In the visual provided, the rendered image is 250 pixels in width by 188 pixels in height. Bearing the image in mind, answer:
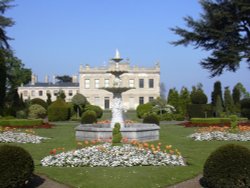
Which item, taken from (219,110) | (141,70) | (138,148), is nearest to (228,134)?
(138,148)

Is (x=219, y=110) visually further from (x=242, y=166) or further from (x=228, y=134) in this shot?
(x=242, y=166)

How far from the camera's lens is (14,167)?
8.08 meters

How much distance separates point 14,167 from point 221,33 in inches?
873

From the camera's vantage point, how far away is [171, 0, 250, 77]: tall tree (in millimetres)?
27547

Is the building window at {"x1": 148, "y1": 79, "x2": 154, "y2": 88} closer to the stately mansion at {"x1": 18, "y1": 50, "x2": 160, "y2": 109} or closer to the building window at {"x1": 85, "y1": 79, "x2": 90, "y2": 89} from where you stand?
the stately mansion at {"x1": 18, "y1": 50, "x2": 160, "y2": 109}

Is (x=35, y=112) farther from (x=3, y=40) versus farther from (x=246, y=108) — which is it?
(x=246, y=108)

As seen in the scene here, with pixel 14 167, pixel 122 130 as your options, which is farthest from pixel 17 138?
pixel 14 167

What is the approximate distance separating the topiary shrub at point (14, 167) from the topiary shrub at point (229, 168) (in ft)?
11.2

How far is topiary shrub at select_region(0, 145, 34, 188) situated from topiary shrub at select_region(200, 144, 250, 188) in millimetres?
3423

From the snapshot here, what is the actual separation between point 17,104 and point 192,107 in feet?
48.4

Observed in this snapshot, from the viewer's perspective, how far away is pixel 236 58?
2730 cm

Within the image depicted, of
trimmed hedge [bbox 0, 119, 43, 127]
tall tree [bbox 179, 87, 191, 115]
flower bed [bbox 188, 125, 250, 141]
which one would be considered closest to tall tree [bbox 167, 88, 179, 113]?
tall tree [bbox 179, 87, 191, 115]

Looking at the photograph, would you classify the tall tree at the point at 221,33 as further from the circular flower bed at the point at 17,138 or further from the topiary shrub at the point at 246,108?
the circular flower bed at the point at 17,138

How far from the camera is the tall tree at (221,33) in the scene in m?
27.5
